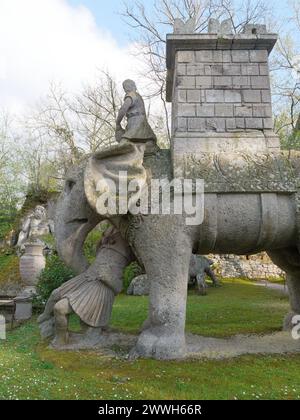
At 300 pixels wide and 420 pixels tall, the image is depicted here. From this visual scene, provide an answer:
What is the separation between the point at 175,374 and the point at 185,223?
1.58 metres

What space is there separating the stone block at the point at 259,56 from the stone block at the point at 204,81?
2.00 ft

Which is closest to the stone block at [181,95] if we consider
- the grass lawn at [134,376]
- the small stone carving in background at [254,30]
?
the small stone carving in background at [254,30]

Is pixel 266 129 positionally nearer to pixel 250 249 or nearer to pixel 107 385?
pixel 250 249

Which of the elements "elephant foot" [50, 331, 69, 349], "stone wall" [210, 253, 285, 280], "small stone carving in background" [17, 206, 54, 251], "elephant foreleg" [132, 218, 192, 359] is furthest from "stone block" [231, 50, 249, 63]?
"small stone carving in background" [17, 206, 54, 251]

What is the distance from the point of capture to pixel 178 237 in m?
4.51

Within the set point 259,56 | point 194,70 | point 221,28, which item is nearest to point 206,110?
point 194,70

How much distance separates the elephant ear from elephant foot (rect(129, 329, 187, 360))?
1.42m

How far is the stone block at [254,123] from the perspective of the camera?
4.94 m

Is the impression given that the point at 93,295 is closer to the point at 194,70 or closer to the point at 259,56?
the point at 194,70

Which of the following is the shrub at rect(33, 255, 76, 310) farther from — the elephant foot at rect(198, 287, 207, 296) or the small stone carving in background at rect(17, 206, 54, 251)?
the small stone carving in background at rect(17, 206, 54, 251)

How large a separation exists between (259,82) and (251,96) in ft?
0.70

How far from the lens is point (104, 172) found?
4.70m

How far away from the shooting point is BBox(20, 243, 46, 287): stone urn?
11023 millimetres

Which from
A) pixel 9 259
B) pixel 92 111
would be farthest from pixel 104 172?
pixel 92 111
